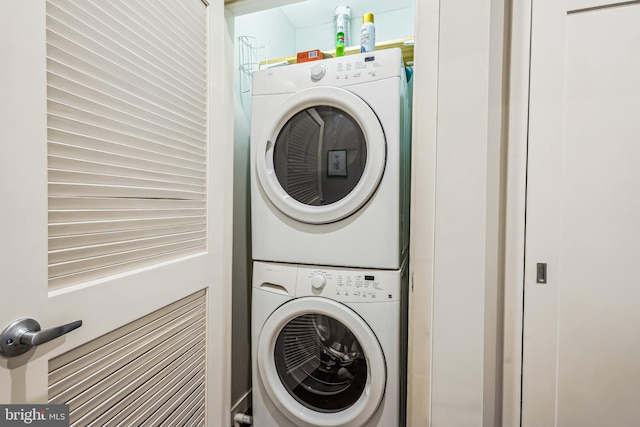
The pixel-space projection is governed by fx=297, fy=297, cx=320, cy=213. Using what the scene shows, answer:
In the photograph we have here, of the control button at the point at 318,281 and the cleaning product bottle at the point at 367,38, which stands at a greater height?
the cleaning product bottle at the point at 367,38

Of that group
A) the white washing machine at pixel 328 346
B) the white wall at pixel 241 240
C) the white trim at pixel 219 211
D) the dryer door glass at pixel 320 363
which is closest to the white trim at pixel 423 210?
the white washing machine at pixel 328 346

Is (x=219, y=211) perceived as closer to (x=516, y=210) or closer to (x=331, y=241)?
(x=331, y=241)

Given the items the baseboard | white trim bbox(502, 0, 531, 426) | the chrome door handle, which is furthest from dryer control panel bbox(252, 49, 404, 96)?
the baseboard

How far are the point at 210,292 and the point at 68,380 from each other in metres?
0.49

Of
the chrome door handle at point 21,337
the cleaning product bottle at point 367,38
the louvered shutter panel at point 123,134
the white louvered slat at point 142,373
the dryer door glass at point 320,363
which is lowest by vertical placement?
the dryer door glass at point 320,363

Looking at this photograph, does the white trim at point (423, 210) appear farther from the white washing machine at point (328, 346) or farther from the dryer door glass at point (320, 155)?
the dryer door glass at point (320, 155)

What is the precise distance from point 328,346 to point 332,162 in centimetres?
79

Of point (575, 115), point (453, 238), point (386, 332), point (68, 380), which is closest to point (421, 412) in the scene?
point (386, 332)

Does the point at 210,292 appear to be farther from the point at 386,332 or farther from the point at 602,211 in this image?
the point at 602,211

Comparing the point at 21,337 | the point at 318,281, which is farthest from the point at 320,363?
the point at 21,337

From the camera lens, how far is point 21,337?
0.50 meters

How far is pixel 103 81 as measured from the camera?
0.68 meters

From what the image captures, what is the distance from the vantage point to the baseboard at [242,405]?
1461 mm

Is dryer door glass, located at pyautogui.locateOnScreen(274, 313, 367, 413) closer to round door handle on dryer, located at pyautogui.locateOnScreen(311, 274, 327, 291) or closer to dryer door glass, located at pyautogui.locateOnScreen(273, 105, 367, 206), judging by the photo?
round door handle on dryer, located at pyautogui.locateOnScreen(311, 274, 327, 291)
